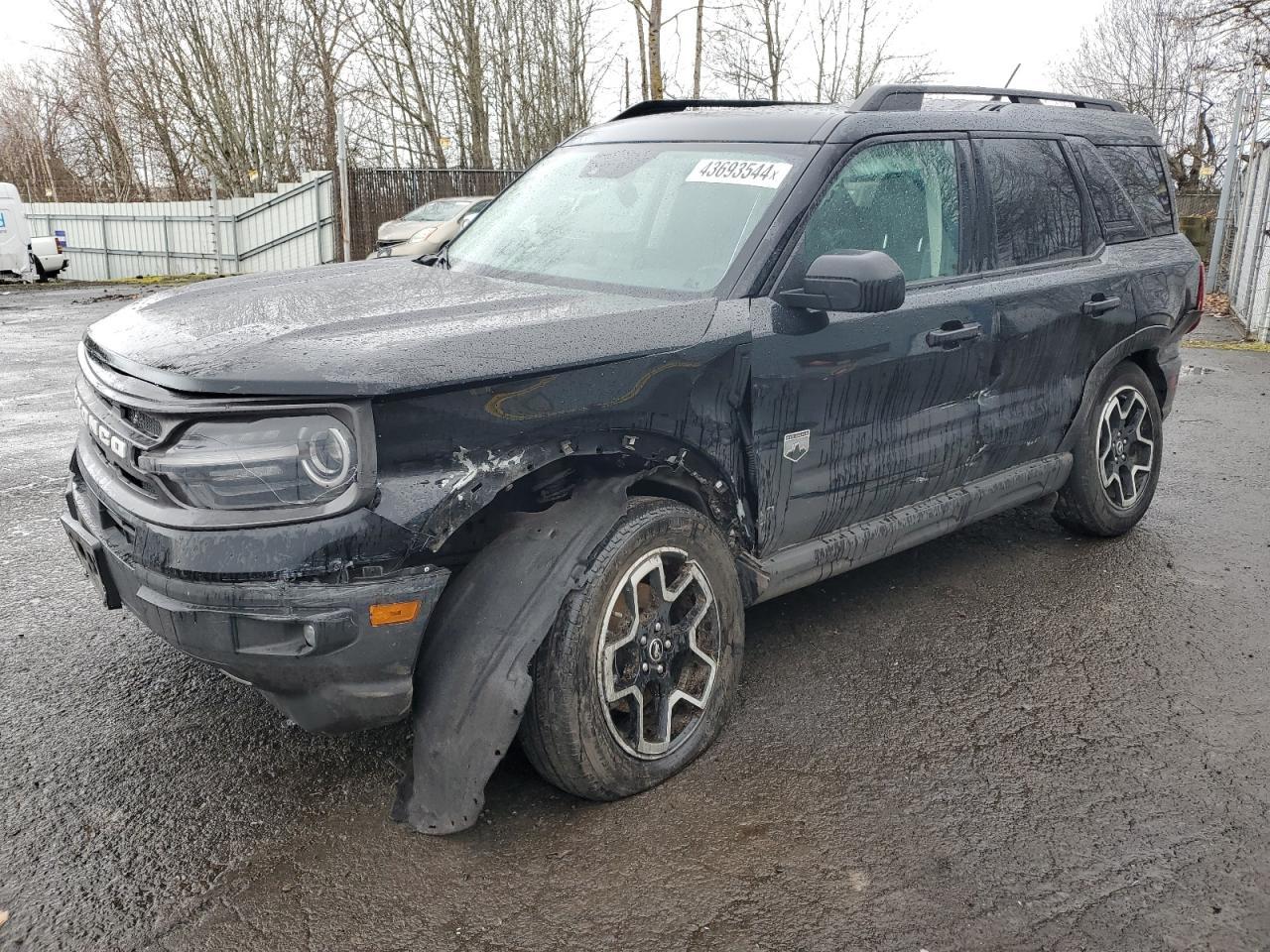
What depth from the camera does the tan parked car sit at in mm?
16344

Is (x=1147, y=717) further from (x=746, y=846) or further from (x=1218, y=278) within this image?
(x=1218, y=278)

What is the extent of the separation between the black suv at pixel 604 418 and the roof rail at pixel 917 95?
0.02 metres

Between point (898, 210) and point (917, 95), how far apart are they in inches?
21.8

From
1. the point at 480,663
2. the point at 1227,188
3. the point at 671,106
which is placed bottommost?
the point at 480,663

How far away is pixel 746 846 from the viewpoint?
2.76 metres

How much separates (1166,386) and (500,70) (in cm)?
2644

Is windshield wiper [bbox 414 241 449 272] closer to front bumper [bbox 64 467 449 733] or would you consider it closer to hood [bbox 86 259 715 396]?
hood [bbox 86 259 715 396]

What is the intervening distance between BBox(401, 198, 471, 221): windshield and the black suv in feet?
47.4

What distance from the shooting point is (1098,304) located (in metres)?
4.48

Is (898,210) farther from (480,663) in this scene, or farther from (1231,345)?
(1231,345)

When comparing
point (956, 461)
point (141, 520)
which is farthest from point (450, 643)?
point (956, 461)

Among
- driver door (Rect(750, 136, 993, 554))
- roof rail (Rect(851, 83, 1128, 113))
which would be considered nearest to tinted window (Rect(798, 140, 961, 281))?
driver door (Rect(750, 136, 993, 554))

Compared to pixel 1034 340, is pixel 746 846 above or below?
below

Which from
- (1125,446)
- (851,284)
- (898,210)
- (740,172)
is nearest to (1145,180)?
(1125,446)
